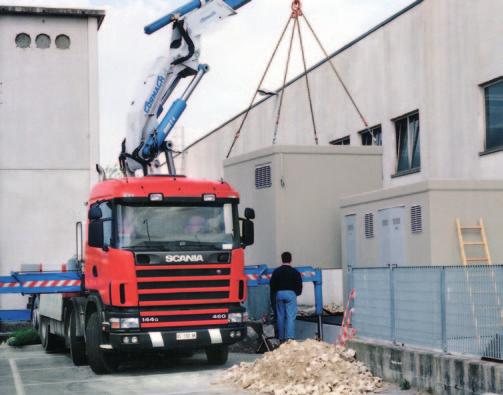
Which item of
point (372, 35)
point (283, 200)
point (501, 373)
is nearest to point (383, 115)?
point (372, 35)

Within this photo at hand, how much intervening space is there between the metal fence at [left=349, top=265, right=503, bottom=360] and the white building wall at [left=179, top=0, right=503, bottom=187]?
5.50 meters

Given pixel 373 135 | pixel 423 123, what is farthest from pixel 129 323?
pixel 373 135

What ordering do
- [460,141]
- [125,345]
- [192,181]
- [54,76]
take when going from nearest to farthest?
[125,345] < [192,181] < [460,141] < [54,76]

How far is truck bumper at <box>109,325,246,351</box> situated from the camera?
1370 cm

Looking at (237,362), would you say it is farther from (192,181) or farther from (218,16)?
(218,16)

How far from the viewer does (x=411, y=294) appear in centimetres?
1219

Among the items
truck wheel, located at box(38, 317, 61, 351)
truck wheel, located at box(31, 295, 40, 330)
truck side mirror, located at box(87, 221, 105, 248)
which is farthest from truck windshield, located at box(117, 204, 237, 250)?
truck wheel, located at box(31, 295, 40, 330)

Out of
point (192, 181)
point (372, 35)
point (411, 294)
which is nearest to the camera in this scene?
point (411, 294)

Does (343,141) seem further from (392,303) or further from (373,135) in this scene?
(392,303)

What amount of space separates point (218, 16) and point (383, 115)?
7375mm

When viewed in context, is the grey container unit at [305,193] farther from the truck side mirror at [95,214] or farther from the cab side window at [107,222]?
the truck side mirror at [95,214]

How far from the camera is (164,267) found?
13836 millimetres

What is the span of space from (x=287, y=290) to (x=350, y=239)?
1.86 meters

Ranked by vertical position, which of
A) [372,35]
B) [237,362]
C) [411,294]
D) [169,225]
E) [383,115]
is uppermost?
[372,35]
